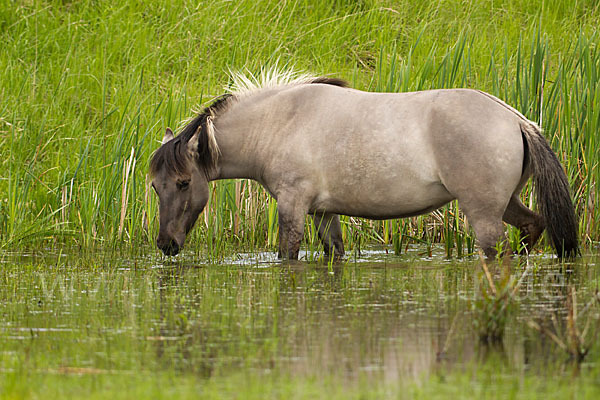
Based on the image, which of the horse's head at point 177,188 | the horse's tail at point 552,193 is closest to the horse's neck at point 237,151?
the horse's head at point 177,188

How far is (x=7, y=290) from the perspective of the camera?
5.35m

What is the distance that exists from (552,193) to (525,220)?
1.43ft

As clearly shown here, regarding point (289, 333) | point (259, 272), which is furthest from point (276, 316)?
point (259, 272)

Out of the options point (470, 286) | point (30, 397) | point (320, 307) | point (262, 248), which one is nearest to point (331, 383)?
point (30, 397)

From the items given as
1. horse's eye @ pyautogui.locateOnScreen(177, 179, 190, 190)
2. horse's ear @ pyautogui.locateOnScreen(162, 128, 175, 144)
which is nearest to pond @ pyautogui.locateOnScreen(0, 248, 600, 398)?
horse's eye @ pyautogui.locateOnScreen(177, 179, 190, 190)

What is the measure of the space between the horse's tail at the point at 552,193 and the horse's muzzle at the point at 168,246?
2770mm

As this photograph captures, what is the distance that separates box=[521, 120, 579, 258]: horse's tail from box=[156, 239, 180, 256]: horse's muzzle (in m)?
2.77

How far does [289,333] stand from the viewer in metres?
3.92

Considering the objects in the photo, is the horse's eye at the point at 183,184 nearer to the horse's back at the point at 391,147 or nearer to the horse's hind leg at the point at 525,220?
the horse's back at the point at 391,147

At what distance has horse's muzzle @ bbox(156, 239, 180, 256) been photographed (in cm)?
708

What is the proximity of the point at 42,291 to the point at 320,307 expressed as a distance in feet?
5.74

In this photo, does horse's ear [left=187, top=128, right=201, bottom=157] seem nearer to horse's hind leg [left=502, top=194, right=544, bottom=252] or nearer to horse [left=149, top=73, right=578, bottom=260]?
horse [left=149, top=73, right=578, bottom=260]

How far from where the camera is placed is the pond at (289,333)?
120 inches

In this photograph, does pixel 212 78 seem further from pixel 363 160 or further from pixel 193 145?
pixel 363 160
